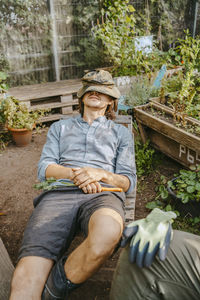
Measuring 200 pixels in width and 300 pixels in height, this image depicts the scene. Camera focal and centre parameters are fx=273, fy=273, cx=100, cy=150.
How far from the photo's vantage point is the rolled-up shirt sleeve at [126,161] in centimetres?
228

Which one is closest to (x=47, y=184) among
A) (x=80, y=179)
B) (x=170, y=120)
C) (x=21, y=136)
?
(x=80, y=179)

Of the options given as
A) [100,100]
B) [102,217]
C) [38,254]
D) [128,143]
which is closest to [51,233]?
[38,254]

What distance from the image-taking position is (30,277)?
5.05ft

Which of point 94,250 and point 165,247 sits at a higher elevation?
point 165,247

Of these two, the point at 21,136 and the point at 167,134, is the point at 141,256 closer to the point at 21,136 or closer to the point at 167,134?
the point at 167,134

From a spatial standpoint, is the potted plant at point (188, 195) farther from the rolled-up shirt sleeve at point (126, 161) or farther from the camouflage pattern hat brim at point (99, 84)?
the camouflage pattern hat brim at point (99, 84)

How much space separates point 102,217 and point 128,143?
34.9 inches

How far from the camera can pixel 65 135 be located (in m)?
2.49

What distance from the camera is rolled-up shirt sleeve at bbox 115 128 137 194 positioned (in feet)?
7.47

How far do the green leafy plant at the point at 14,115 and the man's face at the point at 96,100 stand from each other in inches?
74.4

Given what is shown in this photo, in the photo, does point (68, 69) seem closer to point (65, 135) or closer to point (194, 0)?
point (194, 0)

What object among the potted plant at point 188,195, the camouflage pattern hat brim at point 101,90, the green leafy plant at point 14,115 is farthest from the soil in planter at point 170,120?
the green leafy plant at point 14,115

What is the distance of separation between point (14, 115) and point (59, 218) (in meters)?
2.77

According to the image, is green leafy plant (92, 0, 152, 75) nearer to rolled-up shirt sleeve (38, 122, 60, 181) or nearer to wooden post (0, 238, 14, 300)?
rolled-up shirt sleeve (38, 122, 60, 181)
